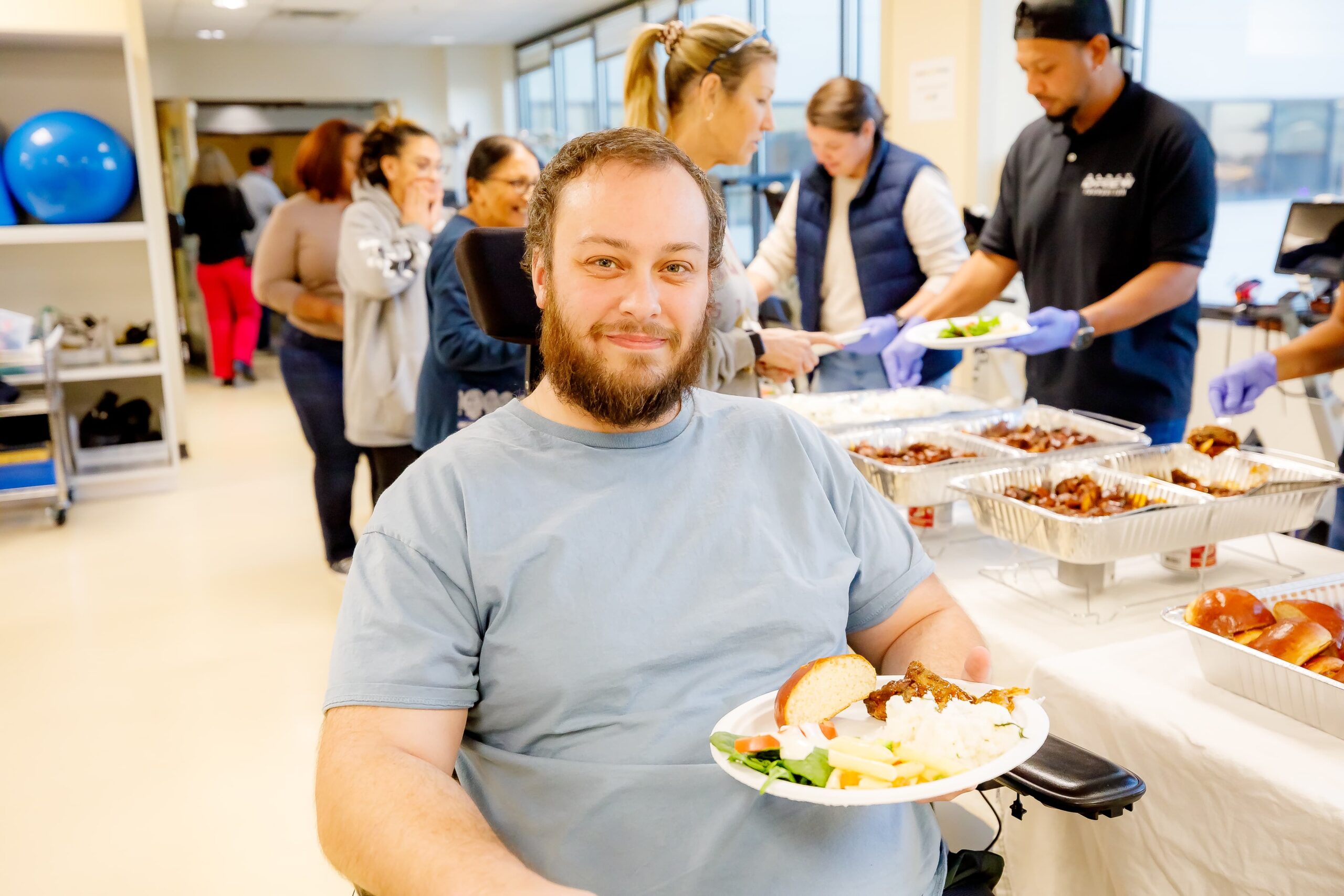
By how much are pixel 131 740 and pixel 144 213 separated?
3096 millimetres

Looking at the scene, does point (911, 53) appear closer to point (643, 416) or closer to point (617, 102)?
point (643, 416)

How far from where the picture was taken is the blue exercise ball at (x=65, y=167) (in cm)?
459

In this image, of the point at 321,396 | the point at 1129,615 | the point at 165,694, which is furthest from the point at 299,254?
the point at 1129,615

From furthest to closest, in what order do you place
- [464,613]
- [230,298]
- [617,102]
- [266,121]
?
[266,121], [617,102], [230,298], [464,613]

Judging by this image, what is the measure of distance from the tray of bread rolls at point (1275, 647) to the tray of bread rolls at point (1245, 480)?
0.77 feet

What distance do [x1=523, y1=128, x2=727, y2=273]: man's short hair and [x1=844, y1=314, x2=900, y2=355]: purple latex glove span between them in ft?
5.15

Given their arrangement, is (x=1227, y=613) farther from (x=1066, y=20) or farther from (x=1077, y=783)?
(x=1066, y=20)

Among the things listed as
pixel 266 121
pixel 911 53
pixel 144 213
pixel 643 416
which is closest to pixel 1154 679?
pixel 643 416

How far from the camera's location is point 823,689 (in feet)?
3.66

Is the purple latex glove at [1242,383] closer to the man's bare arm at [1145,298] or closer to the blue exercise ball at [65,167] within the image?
the man's bare arm at [1145,298]

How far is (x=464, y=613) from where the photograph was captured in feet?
3.78

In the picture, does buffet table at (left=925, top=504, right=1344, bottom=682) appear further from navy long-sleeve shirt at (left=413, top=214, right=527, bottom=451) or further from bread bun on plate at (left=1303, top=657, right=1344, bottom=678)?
navy long-sleeve shirt at (left=413, top=214, right=527, bottom=451)

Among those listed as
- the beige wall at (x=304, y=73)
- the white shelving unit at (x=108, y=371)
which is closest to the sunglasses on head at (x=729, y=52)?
the white shelving unit at (x=108, y=371)

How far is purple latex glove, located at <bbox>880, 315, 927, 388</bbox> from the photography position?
9.06 ft
